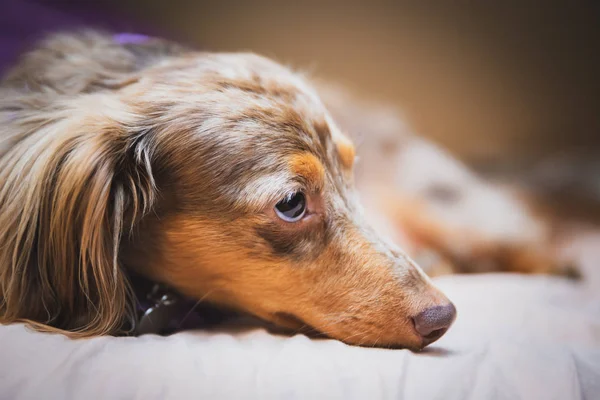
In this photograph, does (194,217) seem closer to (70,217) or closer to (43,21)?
(70,217)

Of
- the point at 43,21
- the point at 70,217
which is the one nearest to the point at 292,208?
the point at 70,217

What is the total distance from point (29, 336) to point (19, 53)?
3.87 ft

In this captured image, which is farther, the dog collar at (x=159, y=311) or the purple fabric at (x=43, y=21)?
the purple fabric at (x=43, y=21)

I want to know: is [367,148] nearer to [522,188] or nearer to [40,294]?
[522,188]

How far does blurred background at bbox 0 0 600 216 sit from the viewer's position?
3.32 meters

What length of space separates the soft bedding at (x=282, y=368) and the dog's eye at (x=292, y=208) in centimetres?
31

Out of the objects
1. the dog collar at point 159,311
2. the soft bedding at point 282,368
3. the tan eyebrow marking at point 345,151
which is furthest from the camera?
the tan eyebrow marking at point 345,151

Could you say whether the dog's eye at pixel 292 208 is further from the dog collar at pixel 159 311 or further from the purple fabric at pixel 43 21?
the purple fabric at pixel 43 21

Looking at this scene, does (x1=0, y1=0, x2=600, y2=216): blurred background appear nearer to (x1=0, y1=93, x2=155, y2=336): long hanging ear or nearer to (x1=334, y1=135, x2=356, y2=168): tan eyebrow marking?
(x1=334, y1=135, x2=356, y2=168): tan eyebrow marking

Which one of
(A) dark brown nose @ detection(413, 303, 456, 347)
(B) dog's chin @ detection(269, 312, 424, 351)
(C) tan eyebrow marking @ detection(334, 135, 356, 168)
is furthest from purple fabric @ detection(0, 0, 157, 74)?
(A) dark brown nose @ detection(413, 303, 456, 347)

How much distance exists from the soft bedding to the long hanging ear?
0.38 feet

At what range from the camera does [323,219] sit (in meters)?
1.48

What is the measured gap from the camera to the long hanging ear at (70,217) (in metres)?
1.30

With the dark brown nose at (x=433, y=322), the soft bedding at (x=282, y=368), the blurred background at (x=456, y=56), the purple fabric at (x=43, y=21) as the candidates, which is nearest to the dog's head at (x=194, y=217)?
the dark brown nose at (x=433, y=322)
